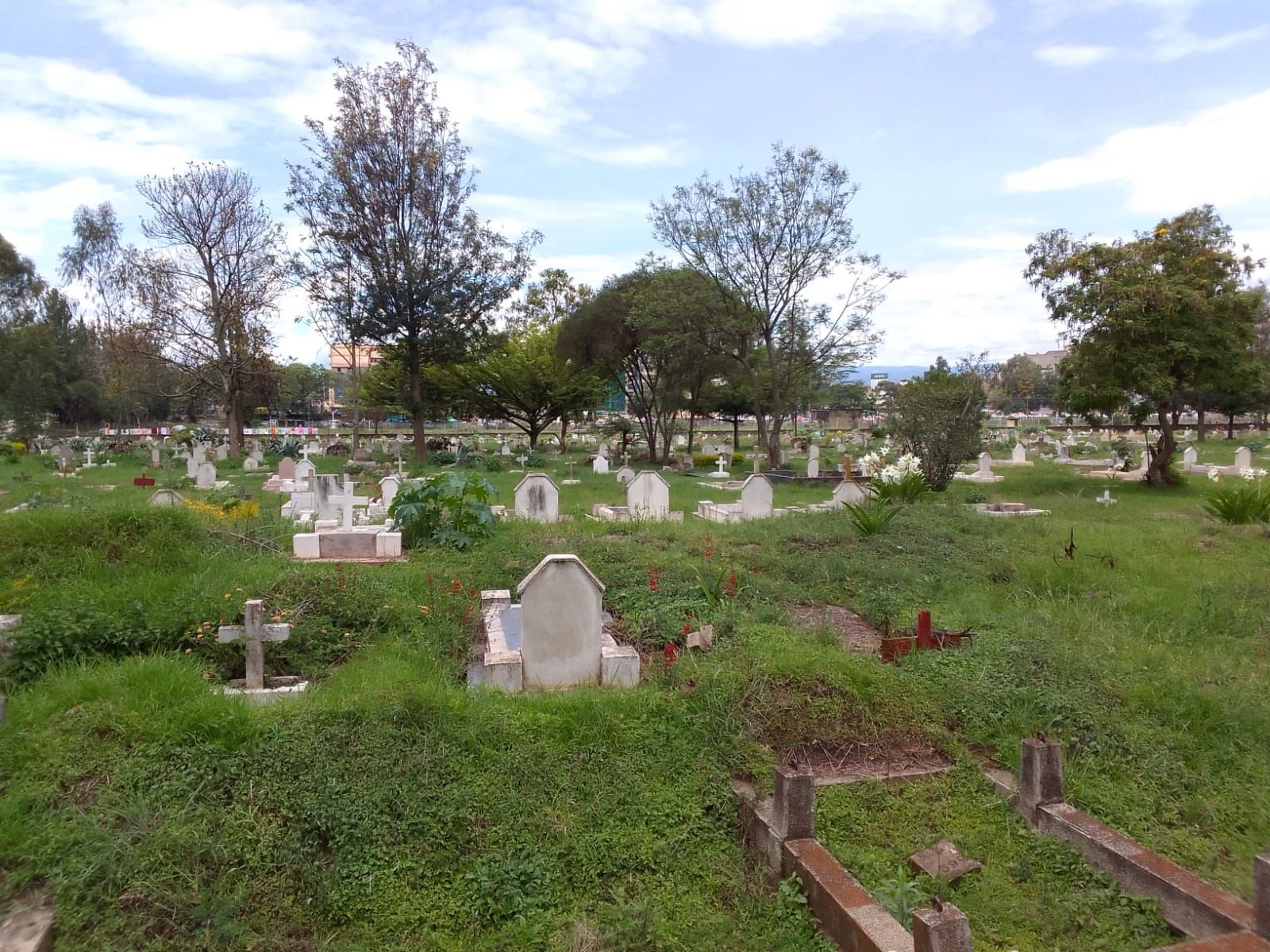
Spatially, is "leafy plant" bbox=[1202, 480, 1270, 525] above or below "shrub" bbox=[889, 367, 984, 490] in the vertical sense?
below

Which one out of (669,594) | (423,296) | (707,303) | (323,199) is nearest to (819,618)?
(669,594)

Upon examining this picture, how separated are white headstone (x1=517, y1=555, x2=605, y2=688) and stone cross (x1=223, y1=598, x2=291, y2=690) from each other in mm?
1635

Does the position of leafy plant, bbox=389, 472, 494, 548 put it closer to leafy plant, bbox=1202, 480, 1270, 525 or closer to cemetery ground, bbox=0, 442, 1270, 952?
cemetery ground, bbox=0, 442, 1270, 952

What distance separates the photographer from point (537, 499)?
39.3 ft

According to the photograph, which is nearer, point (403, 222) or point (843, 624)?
point (843, 624)

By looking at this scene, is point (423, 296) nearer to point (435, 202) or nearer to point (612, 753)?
point (435, 202)

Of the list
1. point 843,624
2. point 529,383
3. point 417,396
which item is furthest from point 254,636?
point 529,383

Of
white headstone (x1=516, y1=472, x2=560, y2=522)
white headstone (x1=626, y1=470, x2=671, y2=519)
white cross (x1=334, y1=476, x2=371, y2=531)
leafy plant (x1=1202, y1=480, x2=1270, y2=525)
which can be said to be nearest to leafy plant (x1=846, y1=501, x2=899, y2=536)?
white headstone (x1=626, y1=470, x2=671, y2=519)

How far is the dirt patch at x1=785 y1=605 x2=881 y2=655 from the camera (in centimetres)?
584

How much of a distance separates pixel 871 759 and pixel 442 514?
6399 millimetres

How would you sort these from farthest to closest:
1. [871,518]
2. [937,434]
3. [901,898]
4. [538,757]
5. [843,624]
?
1. [937,434]
2. [871,518]
3. [843,624]
4. [538,757]
5. [901,898]

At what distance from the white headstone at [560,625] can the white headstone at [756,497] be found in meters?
7.85

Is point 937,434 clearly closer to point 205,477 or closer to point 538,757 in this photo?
point 538,757

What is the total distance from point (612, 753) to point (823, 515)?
8.31 m
